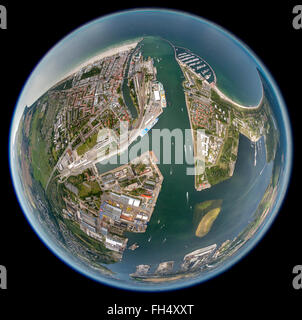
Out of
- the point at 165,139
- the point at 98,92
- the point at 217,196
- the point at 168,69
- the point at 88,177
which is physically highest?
the point at 168,69

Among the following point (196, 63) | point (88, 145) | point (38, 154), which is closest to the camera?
point (88, 145)

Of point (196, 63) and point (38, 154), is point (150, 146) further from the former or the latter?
point (38, 154)

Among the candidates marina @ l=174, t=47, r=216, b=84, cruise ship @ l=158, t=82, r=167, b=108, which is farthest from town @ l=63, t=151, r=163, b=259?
marina @ l=174, t=47, r=216, b=84

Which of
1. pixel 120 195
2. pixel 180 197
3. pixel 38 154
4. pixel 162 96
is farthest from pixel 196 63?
pixel 38 154

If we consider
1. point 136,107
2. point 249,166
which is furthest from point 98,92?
point 249,166

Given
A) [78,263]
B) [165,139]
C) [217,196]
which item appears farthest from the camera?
[78,263]

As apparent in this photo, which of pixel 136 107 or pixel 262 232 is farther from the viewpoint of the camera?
A: pixel 262 232

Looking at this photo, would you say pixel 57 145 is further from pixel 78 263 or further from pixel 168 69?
pixel 78 263
